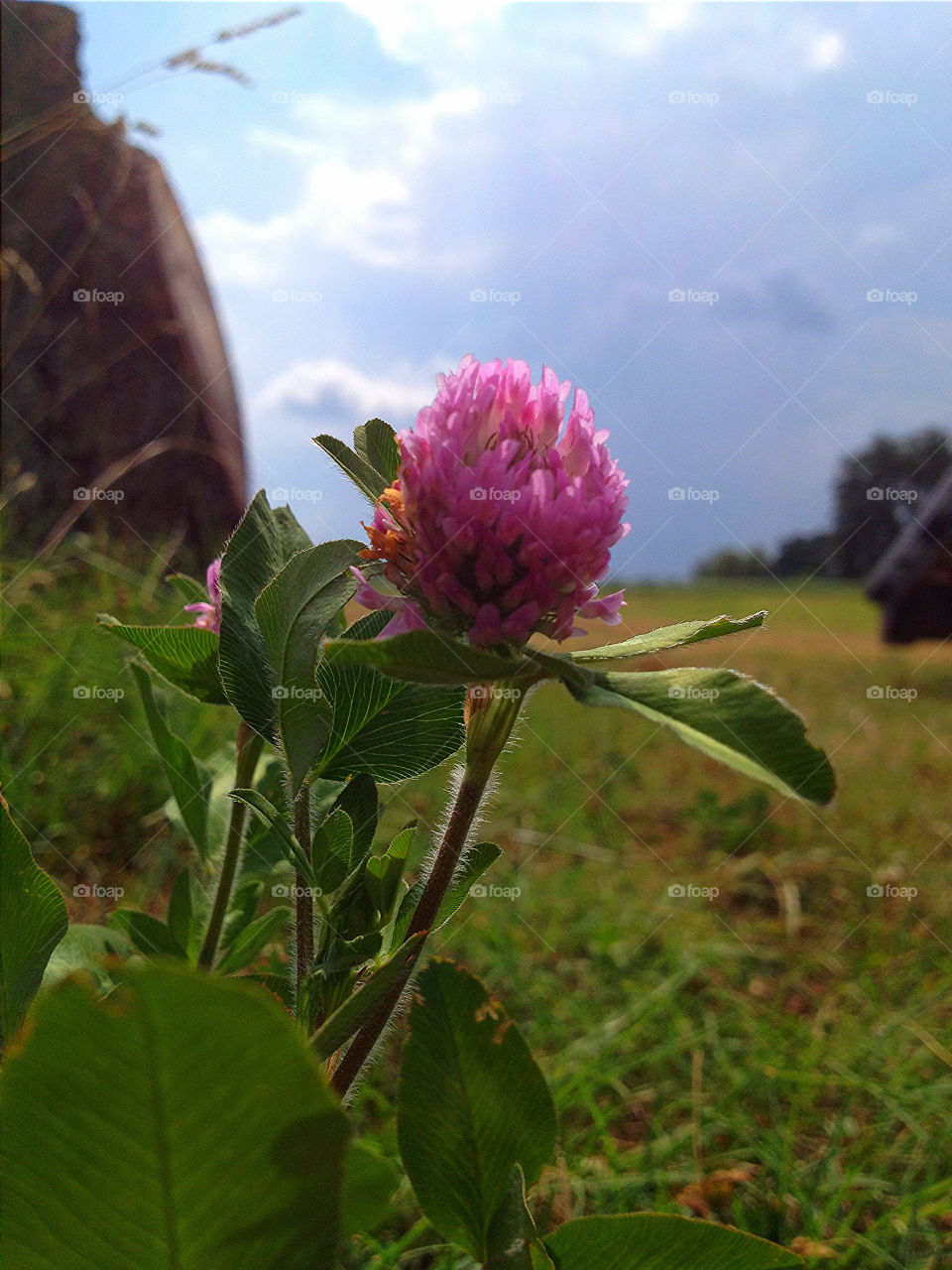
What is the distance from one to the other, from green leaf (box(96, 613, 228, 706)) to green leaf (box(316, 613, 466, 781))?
7 centimetres

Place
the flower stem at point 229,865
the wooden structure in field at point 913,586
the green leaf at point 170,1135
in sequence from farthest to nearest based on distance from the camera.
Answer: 1. the wooden structure in field at point 913,586
2. the flower stem at point 229,865
3. the green leaf at point 170,1135

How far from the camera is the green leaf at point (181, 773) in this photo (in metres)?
0.68

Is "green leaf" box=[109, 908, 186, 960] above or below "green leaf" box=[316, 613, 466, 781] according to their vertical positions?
below

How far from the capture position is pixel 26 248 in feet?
9.82

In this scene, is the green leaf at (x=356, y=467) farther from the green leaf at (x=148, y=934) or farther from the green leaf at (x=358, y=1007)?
the green leaf at (x=148, y=934)

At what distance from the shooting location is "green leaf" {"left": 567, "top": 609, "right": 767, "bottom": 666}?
0.45 metres

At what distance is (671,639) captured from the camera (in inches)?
17.8

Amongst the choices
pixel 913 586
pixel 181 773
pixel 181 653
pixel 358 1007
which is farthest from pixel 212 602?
pixel 913 586

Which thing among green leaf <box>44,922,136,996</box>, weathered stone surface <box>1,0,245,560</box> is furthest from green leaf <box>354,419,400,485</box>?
weathered stone surface <box>1,0,245,560</box>

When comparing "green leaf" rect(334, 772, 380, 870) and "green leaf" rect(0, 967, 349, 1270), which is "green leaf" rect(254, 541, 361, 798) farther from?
"green leaf" rect(0, 967, 349, 1270)

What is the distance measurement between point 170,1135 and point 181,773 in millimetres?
411

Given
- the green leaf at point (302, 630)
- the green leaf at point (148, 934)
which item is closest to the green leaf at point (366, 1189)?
the green leaf at point (302, 630)

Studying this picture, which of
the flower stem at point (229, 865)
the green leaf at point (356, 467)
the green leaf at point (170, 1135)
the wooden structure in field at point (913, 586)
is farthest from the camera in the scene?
the wooden structure in field at point (913, 586)

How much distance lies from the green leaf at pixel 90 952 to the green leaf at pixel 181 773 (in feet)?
0.26
